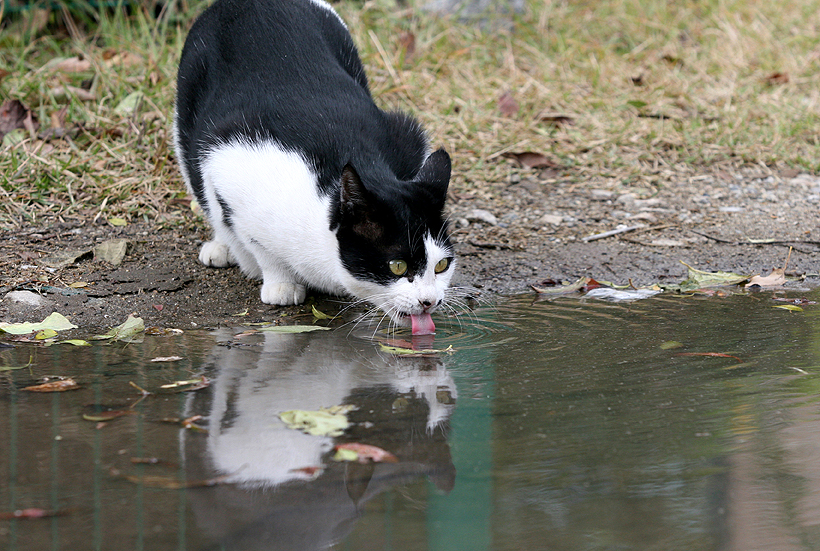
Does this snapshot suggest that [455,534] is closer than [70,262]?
Yes

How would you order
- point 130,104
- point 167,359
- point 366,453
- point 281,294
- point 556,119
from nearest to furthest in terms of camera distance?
point 366,453 < point 167,359 < point 281,294 < point 130,104 < point 556,119

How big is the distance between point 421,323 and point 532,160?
211 centimetres

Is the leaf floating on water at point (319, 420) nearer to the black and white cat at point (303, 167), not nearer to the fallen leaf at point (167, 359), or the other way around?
the fallen leaf at point (167, 359)

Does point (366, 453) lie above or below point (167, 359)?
above

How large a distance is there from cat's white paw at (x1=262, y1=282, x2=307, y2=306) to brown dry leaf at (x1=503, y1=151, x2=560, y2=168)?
1.88 meters

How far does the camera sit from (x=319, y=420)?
74.9 inches

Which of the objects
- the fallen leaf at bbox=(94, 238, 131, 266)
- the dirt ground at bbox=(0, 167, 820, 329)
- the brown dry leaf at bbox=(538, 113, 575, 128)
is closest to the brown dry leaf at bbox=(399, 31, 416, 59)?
the brown dry leaf at bbox=(538, 113, 575, 128)

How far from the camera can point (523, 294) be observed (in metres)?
3.11

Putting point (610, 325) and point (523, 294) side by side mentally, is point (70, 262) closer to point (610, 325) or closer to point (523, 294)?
point (523, 294)

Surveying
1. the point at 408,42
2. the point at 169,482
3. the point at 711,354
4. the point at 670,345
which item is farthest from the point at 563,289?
the point at 408,42

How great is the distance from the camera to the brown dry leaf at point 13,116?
4172 millimetres

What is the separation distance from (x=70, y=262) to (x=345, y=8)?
118 inches

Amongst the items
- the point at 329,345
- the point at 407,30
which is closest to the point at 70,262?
the point at 329,345

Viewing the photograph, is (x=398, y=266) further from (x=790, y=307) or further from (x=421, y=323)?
(x=790, y=307)
